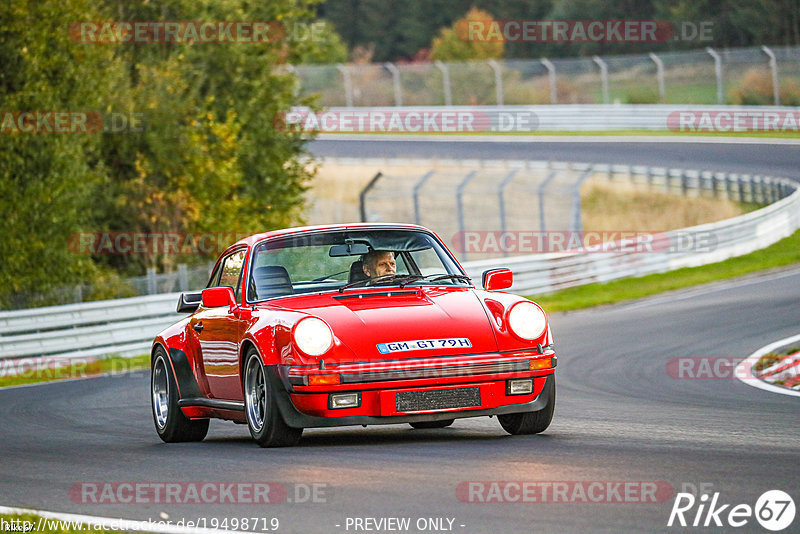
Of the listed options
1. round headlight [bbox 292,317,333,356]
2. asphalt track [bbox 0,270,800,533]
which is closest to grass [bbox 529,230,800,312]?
asphalt track [bbox 0,270,800,533]

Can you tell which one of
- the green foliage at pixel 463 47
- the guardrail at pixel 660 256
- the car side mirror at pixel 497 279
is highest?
the green foliage at pixel 463 47

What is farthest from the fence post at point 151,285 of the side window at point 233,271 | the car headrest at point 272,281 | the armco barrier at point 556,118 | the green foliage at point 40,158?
the armco barrier at point 556,118

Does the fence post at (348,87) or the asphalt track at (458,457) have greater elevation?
the fence post at (348,87)

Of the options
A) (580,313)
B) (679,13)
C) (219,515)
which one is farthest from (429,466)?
(679,13)

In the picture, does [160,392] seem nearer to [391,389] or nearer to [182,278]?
[391,389]

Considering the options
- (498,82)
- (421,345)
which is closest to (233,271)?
(421,345)

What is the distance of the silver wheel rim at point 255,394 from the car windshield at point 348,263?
630 millimetres

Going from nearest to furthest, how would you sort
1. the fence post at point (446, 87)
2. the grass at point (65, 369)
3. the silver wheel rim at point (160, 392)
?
the silver wheel rim at point (160, 392) → the grass at point (65, 369) → the fence post at point (446, 87)

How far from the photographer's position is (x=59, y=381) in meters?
17.8

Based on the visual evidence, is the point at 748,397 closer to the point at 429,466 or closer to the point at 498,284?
the point at 498,284

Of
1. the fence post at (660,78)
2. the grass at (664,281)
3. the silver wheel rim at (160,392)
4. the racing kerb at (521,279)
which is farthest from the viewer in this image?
the fence post at (660,78)

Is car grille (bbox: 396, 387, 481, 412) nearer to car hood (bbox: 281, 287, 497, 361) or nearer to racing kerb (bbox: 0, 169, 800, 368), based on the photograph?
car hood (bbox: 281, 287, 497, 361)

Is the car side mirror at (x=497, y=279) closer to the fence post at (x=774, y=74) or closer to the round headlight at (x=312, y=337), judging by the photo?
the round headlight at (x=312, y=337)

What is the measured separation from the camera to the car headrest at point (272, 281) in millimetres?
8992
